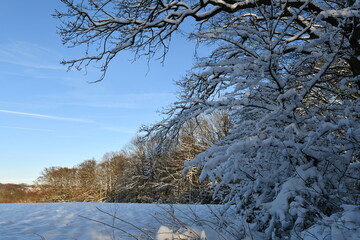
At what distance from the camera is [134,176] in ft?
74.3

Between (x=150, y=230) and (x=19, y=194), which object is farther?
(x=19, y=194)

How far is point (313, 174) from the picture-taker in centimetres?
284

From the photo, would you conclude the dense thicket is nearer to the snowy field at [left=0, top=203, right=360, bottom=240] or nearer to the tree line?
the tree line

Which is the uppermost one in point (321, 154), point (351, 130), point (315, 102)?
point (315, 102)

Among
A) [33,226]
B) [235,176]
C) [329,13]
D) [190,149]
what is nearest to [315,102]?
[329,13]

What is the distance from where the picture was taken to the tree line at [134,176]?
63.2 feet

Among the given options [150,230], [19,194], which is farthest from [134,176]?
[150,230]

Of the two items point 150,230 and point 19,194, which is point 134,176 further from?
point 150,230

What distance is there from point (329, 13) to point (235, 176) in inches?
98.6

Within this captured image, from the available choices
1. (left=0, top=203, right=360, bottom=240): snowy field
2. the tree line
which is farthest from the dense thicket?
(left=0, top=203, right=360, bottom=240): snowy field

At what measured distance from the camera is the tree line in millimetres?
19250

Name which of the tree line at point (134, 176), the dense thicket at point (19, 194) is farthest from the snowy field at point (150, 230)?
the dense thicket at point (19, 194)

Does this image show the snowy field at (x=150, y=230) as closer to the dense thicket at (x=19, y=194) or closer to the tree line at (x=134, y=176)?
the tree line at (x=134, y=176)

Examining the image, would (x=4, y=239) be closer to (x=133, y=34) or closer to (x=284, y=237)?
(x=284, y=237)
